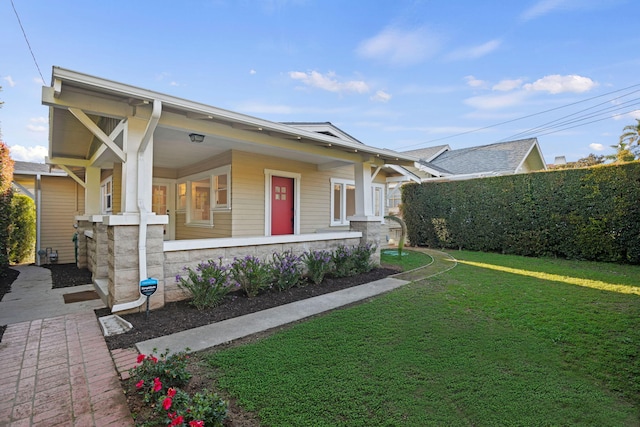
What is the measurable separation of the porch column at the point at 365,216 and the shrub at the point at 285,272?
2255 millimetres

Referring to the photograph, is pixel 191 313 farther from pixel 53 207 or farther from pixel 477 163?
pixel 477 163

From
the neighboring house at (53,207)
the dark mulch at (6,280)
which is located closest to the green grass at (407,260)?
the dark mulch at (6,280)

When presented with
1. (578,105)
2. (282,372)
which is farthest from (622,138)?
(282,372)

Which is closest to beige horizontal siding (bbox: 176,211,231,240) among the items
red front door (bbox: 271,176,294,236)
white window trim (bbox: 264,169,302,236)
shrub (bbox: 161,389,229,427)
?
white window trim (bbox: 264,169,302,236)

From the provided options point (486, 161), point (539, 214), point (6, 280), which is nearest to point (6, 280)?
point (6, 280)

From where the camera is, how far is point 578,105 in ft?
57.5

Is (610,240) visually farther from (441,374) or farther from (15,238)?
(15,238)

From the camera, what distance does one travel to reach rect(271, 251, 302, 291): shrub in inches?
197

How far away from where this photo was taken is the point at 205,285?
4102 millimetres

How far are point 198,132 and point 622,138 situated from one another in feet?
89.7

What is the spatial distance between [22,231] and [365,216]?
10.3 m

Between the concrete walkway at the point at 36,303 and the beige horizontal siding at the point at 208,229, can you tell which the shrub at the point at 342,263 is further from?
the concrete walkway at the point at 36,303

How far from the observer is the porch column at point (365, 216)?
7.06 m

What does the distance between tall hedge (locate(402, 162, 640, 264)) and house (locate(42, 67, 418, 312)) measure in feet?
6.83
